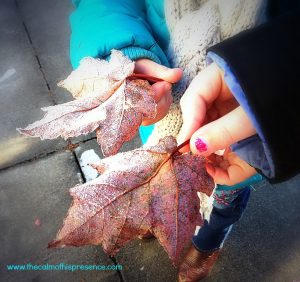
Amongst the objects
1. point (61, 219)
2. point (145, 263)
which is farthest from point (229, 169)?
point (61, 219)

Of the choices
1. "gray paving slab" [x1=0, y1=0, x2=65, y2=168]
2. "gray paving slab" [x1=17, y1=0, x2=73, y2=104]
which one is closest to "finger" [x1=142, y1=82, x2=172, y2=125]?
"gray paving slab" [x1=0, y1=0, x2=65, y2=168]

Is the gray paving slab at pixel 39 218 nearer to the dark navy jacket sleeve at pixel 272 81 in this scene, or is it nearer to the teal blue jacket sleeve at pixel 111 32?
the teal blue jacket sleeve at pixel 111 32

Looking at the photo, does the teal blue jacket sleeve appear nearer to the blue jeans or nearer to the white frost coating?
the blue jeans

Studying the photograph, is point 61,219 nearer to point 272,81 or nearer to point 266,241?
point 266,241

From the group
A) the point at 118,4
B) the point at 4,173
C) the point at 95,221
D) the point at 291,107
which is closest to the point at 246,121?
the point at 291,107

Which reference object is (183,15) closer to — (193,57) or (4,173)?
(193,57)

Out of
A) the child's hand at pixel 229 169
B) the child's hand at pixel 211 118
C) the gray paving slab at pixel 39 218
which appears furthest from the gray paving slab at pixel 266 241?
the child's hand at pixel 211 118
